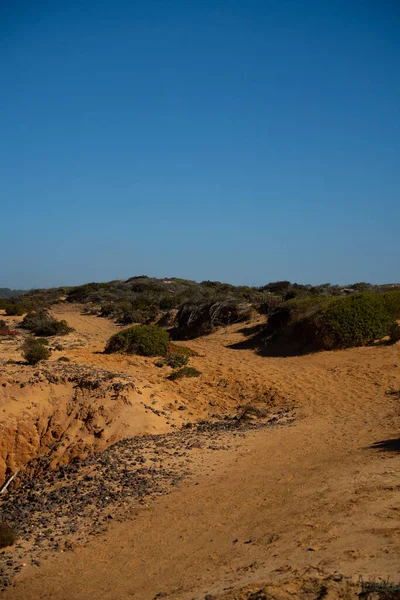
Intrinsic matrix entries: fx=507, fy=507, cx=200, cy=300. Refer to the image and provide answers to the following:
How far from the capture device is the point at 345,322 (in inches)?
680

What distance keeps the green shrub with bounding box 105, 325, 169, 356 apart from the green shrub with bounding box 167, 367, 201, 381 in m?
1.60

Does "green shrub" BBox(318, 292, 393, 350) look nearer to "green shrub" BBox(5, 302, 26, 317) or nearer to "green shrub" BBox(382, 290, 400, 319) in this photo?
"green shrub" BBox(382, 290, 400, 319)

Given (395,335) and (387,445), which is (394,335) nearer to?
(395,335)

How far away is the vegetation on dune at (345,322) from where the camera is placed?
17172mm

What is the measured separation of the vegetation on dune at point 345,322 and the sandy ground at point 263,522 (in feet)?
16.8

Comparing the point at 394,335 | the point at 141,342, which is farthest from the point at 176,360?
the point at 394,335

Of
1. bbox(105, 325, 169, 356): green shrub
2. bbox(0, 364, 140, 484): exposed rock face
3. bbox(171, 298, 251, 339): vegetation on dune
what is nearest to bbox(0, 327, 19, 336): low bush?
bbox(105, 325, 169, 356): green shrub

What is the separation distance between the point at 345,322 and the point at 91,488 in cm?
1132

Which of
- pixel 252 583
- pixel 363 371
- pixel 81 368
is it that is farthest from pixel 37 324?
pixel 252 583

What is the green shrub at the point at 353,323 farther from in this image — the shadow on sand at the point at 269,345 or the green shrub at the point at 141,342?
the green shrub at the point at 141,342

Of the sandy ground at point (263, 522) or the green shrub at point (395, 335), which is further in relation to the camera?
the green shrub at point (395, 335)

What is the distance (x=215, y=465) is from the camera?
904 cm

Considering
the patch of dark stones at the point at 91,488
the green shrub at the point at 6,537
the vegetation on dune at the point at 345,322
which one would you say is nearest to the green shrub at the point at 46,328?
the vegetation on dune at the point at 345,322

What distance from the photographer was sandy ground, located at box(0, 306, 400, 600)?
5285 mm
